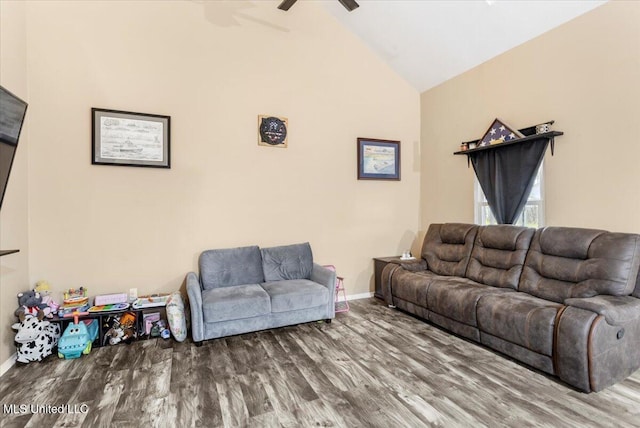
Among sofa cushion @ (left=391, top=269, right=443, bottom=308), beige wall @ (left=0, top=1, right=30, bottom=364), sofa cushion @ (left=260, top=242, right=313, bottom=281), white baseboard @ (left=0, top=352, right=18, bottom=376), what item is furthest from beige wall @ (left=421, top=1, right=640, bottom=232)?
white baseboard @ (left=0, top=352, right=18, bottom=376)

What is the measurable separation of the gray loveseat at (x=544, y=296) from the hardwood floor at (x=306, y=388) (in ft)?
0.57

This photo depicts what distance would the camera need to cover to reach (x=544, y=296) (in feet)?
9.21

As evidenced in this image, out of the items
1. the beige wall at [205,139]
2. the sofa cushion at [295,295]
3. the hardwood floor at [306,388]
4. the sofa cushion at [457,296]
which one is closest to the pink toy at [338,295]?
the beige wall at [205,139]

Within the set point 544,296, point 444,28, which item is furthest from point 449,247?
point 444,28

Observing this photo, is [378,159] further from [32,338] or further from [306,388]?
[32,338]

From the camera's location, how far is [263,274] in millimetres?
3713

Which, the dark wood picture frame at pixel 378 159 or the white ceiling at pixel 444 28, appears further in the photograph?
the dark wood picture frame at pixel 378 159

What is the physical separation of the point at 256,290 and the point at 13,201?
88.5 inches

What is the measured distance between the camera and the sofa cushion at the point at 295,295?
3211 mm

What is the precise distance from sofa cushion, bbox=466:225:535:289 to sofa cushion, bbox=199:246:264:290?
8.06 feet

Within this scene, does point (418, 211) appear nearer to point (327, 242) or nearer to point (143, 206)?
point (327, 242)

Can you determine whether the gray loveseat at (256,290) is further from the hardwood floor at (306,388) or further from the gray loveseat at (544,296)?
the gray loveseat at (544,296)

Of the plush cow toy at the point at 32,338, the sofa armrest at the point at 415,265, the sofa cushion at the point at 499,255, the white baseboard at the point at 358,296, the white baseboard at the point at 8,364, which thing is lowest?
the white baseboard at the point at 8,364

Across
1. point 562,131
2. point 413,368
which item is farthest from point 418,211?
point 413,368
